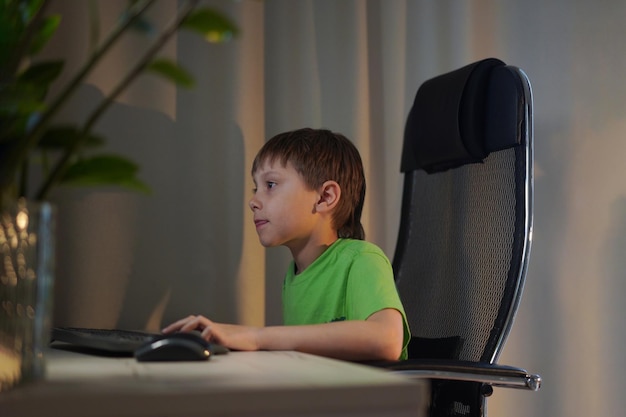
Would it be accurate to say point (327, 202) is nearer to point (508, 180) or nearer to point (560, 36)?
point (508, 180)

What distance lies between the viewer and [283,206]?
1817 millimetres

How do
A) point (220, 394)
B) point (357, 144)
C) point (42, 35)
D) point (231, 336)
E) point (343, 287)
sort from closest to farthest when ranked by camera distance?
point (220, 394), point (42, 35), point (231, 336), point (343, 287), point (357, 144)

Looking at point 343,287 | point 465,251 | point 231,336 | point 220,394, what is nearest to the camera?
point 220,394

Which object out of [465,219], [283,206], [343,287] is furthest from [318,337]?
[465,219]

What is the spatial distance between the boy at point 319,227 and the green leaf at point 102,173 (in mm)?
863

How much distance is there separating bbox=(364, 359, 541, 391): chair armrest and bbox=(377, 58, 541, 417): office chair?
178 millimetres

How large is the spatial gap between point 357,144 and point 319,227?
431mm

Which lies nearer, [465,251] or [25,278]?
[25,278]

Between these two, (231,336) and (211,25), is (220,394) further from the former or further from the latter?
(231,336)

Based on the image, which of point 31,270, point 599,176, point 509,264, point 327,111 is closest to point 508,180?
point 509,264

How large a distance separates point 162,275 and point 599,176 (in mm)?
1293

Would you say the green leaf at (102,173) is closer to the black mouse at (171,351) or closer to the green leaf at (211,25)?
the green leaf at (211,25)


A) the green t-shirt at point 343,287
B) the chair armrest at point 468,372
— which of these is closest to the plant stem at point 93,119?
the chair armrest at point 468,372

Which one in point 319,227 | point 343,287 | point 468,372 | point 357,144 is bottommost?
point 468,372
